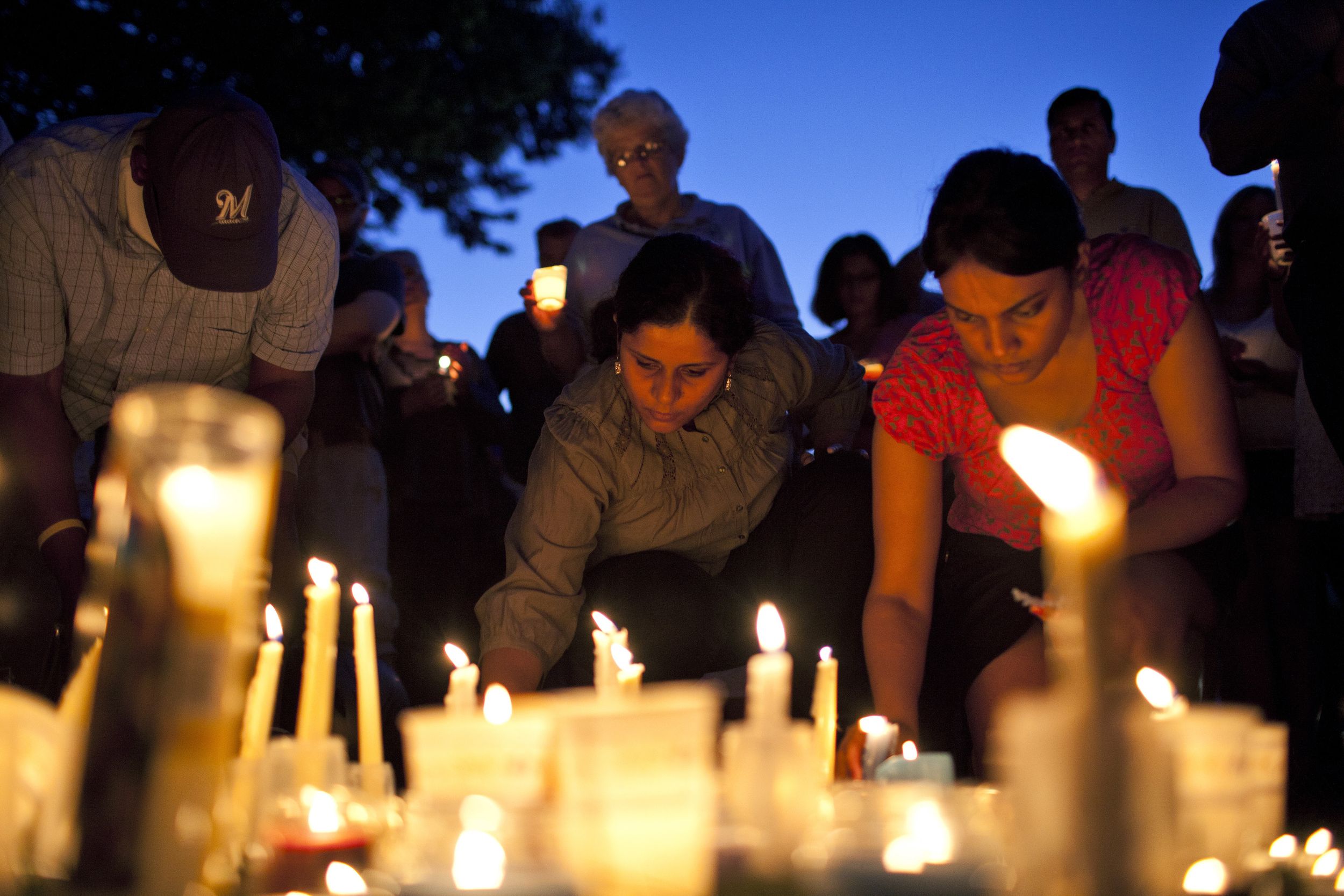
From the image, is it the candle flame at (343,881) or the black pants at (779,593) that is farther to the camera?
the black pants at (779,593)

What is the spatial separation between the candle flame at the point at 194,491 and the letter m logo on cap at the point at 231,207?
1982mm

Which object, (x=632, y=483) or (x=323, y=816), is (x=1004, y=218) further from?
(x=323, y=816)

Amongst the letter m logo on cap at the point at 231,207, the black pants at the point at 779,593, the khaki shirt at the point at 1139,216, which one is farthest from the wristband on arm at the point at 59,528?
the khaki shirt at the point at 1139,216

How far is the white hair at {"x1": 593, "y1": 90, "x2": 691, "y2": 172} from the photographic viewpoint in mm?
3773

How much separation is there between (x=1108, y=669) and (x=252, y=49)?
9278mm

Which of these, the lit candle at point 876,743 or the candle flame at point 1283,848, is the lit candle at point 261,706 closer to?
the lit candle at point 876,743

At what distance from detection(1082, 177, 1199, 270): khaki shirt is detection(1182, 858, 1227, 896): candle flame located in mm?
3194

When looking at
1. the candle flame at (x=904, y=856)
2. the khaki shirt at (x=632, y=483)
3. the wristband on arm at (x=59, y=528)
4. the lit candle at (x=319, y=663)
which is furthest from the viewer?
the khaki shirt at (x=632, y=483)

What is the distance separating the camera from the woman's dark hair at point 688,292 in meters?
2.67

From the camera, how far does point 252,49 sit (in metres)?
8.76

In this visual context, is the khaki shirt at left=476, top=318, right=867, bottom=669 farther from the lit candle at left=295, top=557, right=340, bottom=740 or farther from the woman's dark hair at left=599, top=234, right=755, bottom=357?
the lit candle at left=295, top=557, right=340, bottom=740

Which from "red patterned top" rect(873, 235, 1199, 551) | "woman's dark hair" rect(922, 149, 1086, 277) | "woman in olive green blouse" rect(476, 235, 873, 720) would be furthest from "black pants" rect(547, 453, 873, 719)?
"woman's dark hair" rect(922, 149, 1086, 277)

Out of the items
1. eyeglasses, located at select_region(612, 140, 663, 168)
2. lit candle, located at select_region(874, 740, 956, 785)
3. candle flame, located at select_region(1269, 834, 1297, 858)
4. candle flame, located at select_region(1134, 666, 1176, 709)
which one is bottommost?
candle flame, located at select_region(1269, 834, 1297, 858)

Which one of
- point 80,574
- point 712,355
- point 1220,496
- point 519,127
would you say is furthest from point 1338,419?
point 519,127
